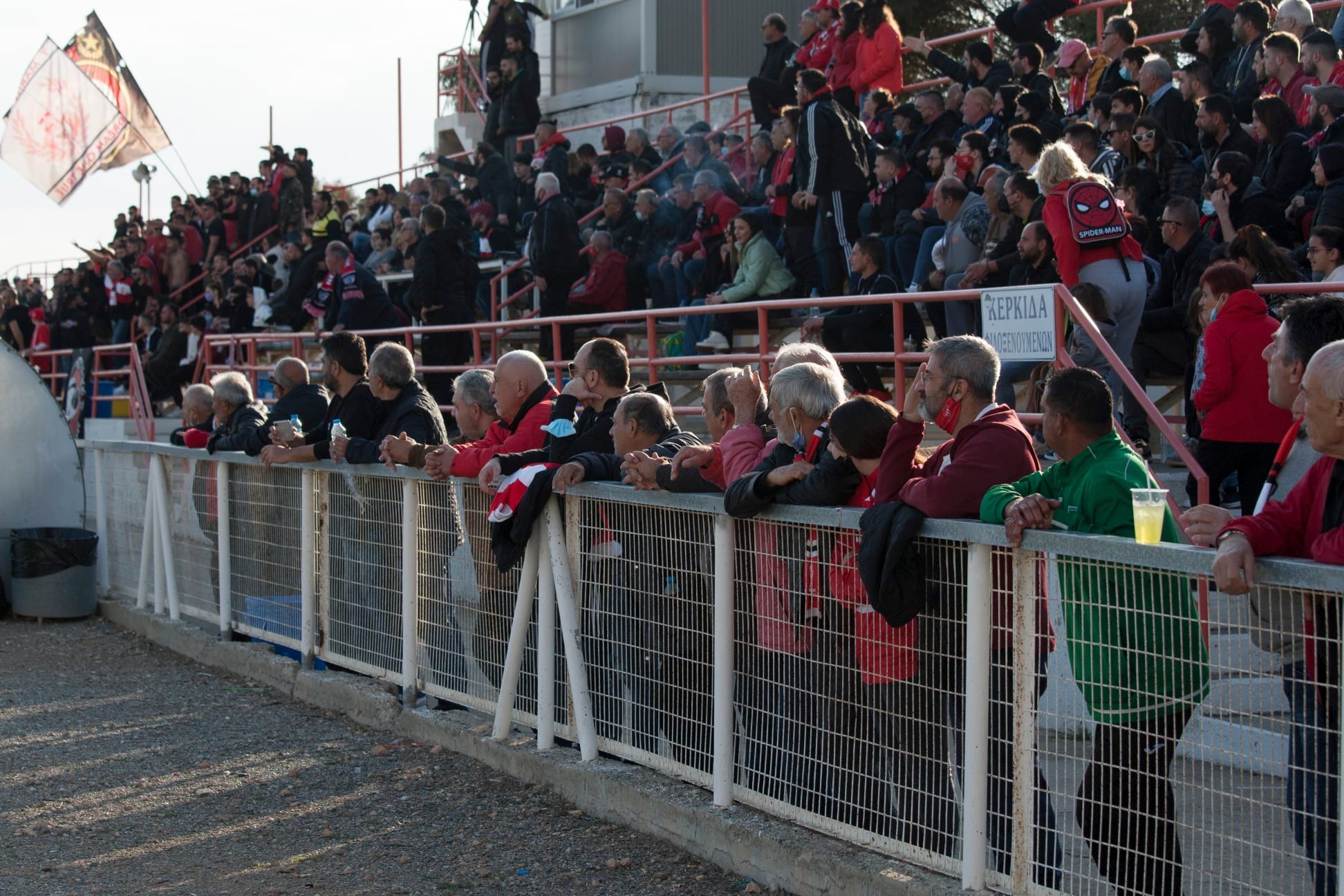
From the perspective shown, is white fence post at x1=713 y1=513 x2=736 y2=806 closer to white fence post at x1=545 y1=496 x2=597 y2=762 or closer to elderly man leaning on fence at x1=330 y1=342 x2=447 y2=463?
white fence post at x1=545 y1=496 x2=597 y2=762

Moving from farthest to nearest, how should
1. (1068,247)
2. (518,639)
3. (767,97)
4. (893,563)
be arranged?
(767,97), (1068,247), (518,639), (893,563)

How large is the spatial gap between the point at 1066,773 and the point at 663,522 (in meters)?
1.93

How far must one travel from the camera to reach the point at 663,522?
5.37 metres

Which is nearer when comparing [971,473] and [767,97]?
[971,473]

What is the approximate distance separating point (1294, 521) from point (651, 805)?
8.77 feet

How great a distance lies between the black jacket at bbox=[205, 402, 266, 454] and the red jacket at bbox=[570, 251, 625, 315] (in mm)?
4698

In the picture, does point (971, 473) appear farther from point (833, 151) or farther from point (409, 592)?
point (833, 151)

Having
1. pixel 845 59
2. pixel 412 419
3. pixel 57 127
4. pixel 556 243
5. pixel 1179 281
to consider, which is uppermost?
pixel 57 127

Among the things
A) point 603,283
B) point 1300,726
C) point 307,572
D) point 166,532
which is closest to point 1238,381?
point 1300,726

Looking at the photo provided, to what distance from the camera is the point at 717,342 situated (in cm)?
1166

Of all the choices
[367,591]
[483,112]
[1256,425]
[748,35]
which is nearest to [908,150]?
[1256,425]

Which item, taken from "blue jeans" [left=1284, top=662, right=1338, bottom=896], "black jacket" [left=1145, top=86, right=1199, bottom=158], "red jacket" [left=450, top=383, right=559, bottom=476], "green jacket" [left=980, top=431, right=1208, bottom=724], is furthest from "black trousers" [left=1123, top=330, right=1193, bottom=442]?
"blue jeans" [left=1284, top=662, right=1338, bottom=896]

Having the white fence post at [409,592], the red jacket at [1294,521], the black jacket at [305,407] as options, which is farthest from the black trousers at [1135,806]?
the black jacket at [305,407]

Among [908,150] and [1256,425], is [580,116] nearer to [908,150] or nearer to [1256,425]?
[908,150]
